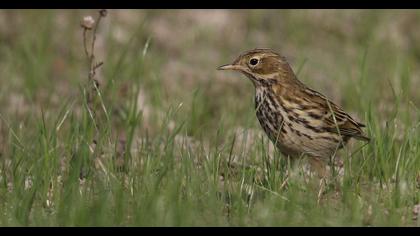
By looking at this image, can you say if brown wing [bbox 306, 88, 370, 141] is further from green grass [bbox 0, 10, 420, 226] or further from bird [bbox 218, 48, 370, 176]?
green grass [bbox 0, 10, 420, 226]

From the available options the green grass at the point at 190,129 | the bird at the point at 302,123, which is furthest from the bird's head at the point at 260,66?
the green grass at the point at 190,129

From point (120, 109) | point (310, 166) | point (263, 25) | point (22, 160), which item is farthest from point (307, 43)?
point (22, 160)

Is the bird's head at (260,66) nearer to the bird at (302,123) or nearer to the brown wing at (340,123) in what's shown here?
the bird at (302,123)

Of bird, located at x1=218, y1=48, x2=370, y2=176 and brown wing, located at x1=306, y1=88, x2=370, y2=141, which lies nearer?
bird, located at x1=218, y1=48, x2=370, y2=176

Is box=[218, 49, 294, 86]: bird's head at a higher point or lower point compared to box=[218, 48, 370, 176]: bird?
higher

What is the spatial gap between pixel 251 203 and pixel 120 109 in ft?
12.4

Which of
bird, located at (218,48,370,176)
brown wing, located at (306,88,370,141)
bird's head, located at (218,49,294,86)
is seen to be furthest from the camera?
bird's head, located at (218,49,294,86)

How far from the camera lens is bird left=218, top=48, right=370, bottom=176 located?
788 centimetres

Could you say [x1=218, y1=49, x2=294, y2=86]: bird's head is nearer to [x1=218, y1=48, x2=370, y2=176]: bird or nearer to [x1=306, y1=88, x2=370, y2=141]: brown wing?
[x1=218, y1=48, x2=370, y2=176]: bird

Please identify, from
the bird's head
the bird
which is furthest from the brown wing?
the bird's head

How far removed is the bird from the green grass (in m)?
0.12

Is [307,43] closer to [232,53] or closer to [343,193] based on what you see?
[232,53]

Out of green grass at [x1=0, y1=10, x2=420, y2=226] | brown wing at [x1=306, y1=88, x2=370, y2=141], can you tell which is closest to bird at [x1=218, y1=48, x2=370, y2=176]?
Result: brown wing at [x1=306, y1=88, x2=370, y2=141]

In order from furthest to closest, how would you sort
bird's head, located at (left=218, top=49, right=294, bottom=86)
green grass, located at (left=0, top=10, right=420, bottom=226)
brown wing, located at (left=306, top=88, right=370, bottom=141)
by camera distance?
bird's head, located at (left=218, top=49, right=294, bottom=86) < brown wing, located at (left=306, top=88, right=370, bottom=141) < green grass, located at (left=0, top=10, right=420, bottom=226)
